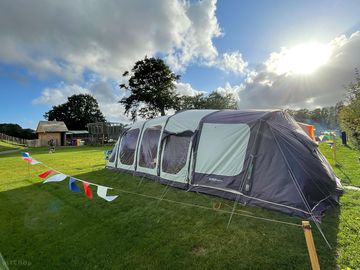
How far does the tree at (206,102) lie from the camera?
3253 centimetres

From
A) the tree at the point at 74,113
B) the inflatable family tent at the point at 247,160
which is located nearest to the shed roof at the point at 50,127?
the tree at the point at 74,113

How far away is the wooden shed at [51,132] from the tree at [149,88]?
11694mm

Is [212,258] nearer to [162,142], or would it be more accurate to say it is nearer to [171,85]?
[162,142]

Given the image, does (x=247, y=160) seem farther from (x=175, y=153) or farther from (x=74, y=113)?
(x=74, y=113)

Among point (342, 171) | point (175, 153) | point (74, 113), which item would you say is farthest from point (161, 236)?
Answer: point (74, 113)

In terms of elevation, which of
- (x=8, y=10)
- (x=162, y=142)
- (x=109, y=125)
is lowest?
(x=162, y=142)

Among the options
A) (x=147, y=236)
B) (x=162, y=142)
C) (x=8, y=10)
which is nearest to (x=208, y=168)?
(x=162, y=142)

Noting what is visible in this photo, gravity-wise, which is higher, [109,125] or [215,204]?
[109,125]

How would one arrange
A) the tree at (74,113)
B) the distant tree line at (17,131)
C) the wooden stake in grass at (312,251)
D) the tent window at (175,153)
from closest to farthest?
the wooden stake in grass at (312,251)
the tent window at (175,153)
the distant tree line at (17,131)
the tree at (74,113)

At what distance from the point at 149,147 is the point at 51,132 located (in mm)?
31879

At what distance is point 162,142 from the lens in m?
5.71

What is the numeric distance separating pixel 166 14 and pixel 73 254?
9803 mm

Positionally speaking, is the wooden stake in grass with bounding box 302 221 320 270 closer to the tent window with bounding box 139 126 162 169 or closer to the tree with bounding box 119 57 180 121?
the tent window with bounding box 139 126 162 169

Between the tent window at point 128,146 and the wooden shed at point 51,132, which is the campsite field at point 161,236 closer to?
the tent window at point 128,146
